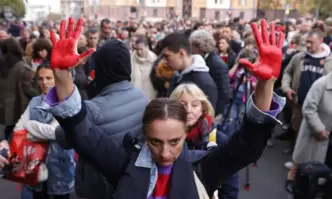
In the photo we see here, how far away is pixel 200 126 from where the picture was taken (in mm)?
2424

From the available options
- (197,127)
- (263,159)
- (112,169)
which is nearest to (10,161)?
(197,127)

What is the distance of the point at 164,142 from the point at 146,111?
16 cm

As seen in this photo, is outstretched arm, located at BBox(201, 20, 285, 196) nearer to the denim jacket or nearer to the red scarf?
the red scarf

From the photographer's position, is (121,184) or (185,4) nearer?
(121,184)

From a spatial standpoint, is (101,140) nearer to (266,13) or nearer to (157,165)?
(157,165)

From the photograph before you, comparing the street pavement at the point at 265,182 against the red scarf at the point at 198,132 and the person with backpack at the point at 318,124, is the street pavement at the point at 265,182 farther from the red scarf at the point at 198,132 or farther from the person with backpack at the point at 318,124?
the red scarf at the point at 198,132

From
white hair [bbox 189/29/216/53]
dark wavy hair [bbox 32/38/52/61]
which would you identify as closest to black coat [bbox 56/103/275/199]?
white hair [bbox 189/29/216/53]

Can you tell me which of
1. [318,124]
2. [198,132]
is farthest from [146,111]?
[318,124]

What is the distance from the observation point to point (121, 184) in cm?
145

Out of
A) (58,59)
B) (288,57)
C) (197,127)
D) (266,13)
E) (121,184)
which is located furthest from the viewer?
(266,13)

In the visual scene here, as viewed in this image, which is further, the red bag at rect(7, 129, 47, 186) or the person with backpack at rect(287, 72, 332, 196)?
the person with backpack at rect(287, 72, 332, 196)

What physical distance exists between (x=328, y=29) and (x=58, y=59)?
9331 millimetres

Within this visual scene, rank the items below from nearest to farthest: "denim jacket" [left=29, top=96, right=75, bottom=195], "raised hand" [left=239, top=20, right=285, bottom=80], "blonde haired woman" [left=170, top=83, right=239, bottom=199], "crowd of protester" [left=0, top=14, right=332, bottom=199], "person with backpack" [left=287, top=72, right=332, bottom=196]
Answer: "raised hand" [left=239, top=20, right=285, bottom=80] < "crowd of protester" [left=0, top=14, right=332, bottom=199] < "blonde haired woman" [left=170, top=83, right=239, bottom=199] < "denim jacket" [left=29, top=96, right=75, bottom=195] < "person with backpack" [left=287, top=72, right=332, bottom=196]

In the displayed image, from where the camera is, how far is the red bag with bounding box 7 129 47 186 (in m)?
2.79
